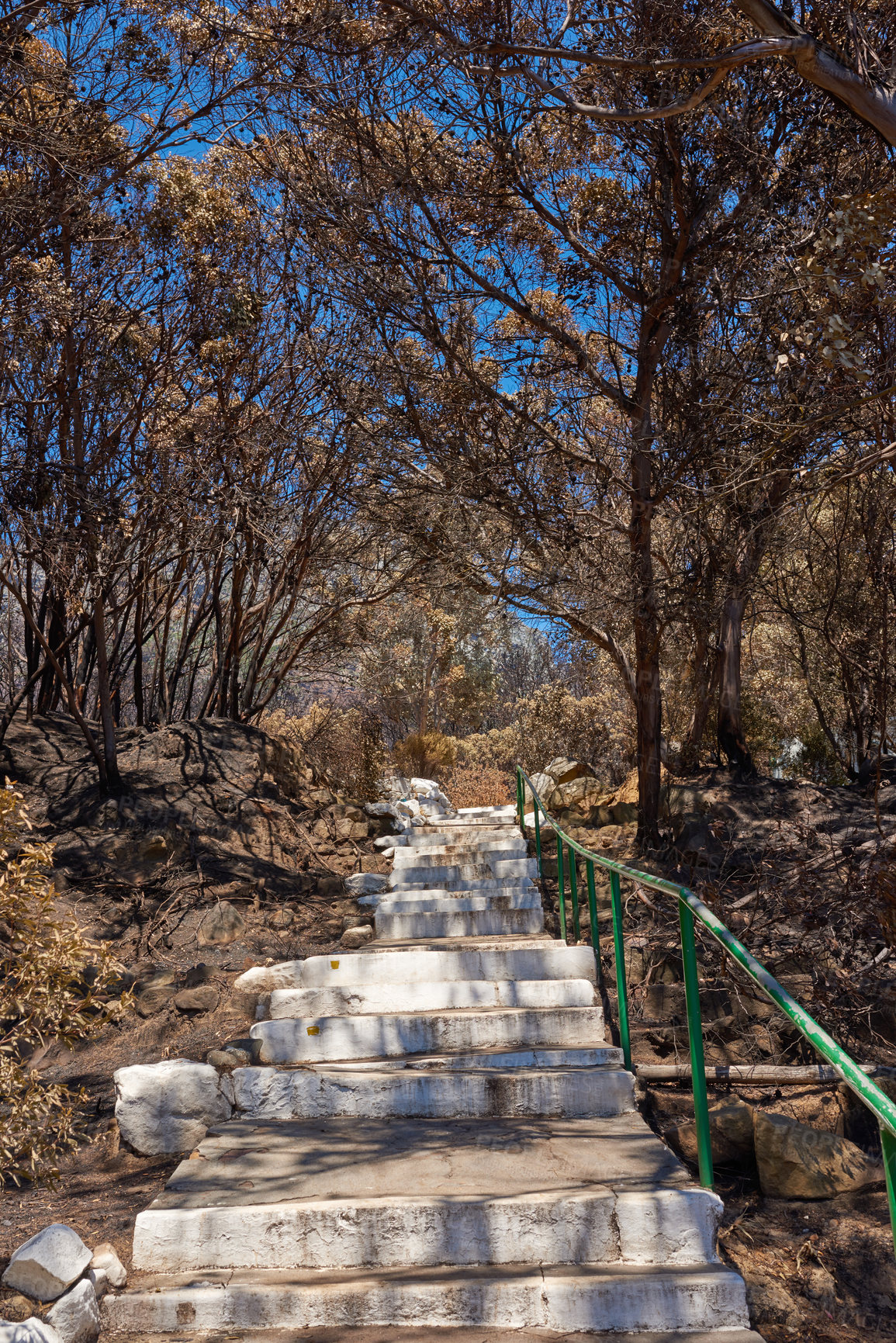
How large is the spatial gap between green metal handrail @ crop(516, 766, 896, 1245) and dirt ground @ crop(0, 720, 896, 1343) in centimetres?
60

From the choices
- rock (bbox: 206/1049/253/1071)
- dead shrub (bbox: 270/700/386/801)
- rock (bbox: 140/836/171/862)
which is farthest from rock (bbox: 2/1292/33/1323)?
dead shrub (bbox: 270/700/386/801)

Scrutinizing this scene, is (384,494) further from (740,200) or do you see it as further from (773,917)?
(773,917)

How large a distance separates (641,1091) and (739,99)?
7.03 m

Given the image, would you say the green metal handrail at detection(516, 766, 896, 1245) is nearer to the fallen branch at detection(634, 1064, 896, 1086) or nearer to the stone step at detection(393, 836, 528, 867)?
the fallen branch at detection(634, 1064, 896, 1086)

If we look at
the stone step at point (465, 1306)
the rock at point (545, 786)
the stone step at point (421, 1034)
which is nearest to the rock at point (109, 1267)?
the stone step at point (465, 1306)

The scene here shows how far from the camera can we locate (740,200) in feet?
24.2

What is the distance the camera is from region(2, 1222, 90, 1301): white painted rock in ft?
8.65

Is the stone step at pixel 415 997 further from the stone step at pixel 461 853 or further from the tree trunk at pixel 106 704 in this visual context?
the tree trunk at pixel 106 704

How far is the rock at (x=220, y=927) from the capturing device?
256 inches

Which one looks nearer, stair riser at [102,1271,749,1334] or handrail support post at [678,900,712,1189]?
stair riser at [102,1271,749,1334]

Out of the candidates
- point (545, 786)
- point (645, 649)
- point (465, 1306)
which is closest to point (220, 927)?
point (465, 1306)

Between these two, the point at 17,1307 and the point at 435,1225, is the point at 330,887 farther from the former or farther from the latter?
the point at 17,1307

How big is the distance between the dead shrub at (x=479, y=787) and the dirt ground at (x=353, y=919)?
16.7 feet

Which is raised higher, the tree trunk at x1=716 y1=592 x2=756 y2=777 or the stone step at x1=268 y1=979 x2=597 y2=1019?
the tree trunk at x1=716 y1=592 x2=756 y2=777
